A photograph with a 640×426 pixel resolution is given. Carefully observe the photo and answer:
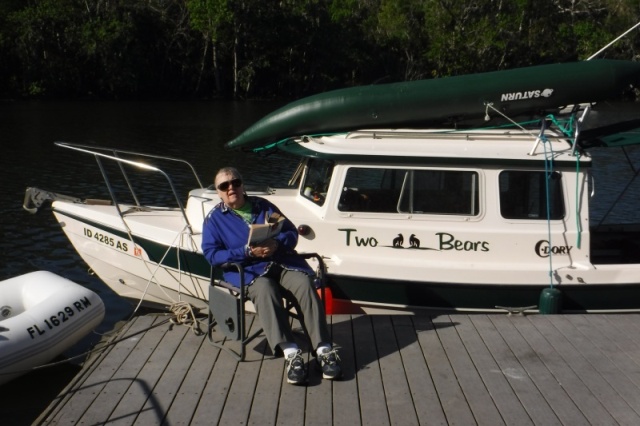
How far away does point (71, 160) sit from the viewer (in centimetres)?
2289

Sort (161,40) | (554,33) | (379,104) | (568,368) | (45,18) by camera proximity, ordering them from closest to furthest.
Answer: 1. (568,368)
2. (379,104)
3. (45,18)
4. (161,40)
5. (554,33)

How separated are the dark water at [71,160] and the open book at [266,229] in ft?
10.8

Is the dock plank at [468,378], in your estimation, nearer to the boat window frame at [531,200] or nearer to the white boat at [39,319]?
the boat window frame at [531,200]

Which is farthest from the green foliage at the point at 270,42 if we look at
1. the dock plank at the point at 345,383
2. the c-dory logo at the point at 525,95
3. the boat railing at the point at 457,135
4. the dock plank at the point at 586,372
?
the dock plank at the point at 586,372

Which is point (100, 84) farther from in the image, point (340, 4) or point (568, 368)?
point (568, 368)

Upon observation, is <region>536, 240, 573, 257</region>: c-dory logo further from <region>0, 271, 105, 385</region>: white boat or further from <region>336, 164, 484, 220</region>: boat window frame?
<region>0, 271, 105, 385</region>: white boat

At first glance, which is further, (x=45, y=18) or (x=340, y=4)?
(x=340, y=4)

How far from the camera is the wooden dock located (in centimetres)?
571

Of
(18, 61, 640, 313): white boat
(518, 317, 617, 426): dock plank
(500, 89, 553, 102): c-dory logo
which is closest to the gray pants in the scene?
(518, 317, 617, 426): dock plank

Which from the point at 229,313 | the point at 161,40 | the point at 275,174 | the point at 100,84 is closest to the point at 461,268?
the point at 229,313

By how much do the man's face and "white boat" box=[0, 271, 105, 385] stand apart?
2517 mm

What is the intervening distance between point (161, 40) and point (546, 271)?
47.9m

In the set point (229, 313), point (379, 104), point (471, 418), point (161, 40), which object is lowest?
point (471, 418)

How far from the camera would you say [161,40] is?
53.8 meters
